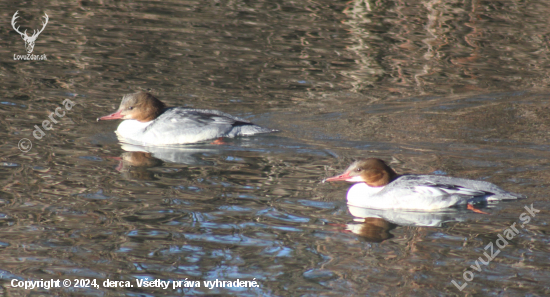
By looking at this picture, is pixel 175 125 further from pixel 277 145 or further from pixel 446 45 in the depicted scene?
pixel 446 45

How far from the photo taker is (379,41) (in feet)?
50.1

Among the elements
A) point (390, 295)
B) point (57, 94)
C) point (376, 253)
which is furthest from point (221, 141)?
point (390, 295)

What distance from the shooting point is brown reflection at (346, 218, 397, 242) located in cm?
672

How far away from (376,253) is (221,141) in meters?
4.21

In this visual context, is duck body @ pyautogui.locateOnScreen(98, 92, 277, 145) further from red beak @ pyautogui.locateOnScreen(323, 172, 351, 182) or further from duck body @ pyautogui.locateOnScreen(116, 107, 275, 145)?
red beak @ pyautogui.locateOnScreen(323, 172, 351, 182)

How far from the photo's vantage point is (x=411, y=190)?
750cm

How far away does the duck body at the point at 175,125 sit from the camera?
390 inches

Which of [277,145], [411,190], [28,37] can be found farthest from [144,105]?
[28,37]

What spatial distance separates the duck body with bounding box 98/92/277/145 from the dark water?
0.81 feet

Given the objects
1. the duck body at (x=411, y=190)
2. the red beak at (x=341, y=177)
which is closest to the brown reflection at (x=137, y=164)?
the red beak at (x=341, y=177)

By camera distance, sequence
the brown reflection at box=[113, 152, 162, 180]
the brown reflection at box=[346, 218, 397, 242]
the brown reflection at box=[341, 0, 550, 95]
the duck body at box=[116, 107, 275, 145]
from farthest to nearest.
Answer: the brown reflection at box=[341, 0, 550, 95] < the duck body at box=[116, 107, 275, 145] < the brown reflection at box=[113, 152, 162, 180] < the brown reflection at box=[346, 218, 397, 242]

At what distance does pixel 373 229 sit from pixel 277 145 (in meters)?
2.96

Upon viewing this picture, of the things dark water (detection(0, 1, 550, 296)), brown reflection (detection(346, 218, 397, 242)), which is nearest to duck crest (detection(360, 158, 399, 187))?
dark water (detection(0, 1, 550, 296))

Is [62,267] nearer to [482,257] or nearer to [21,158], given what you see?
[21,158]
